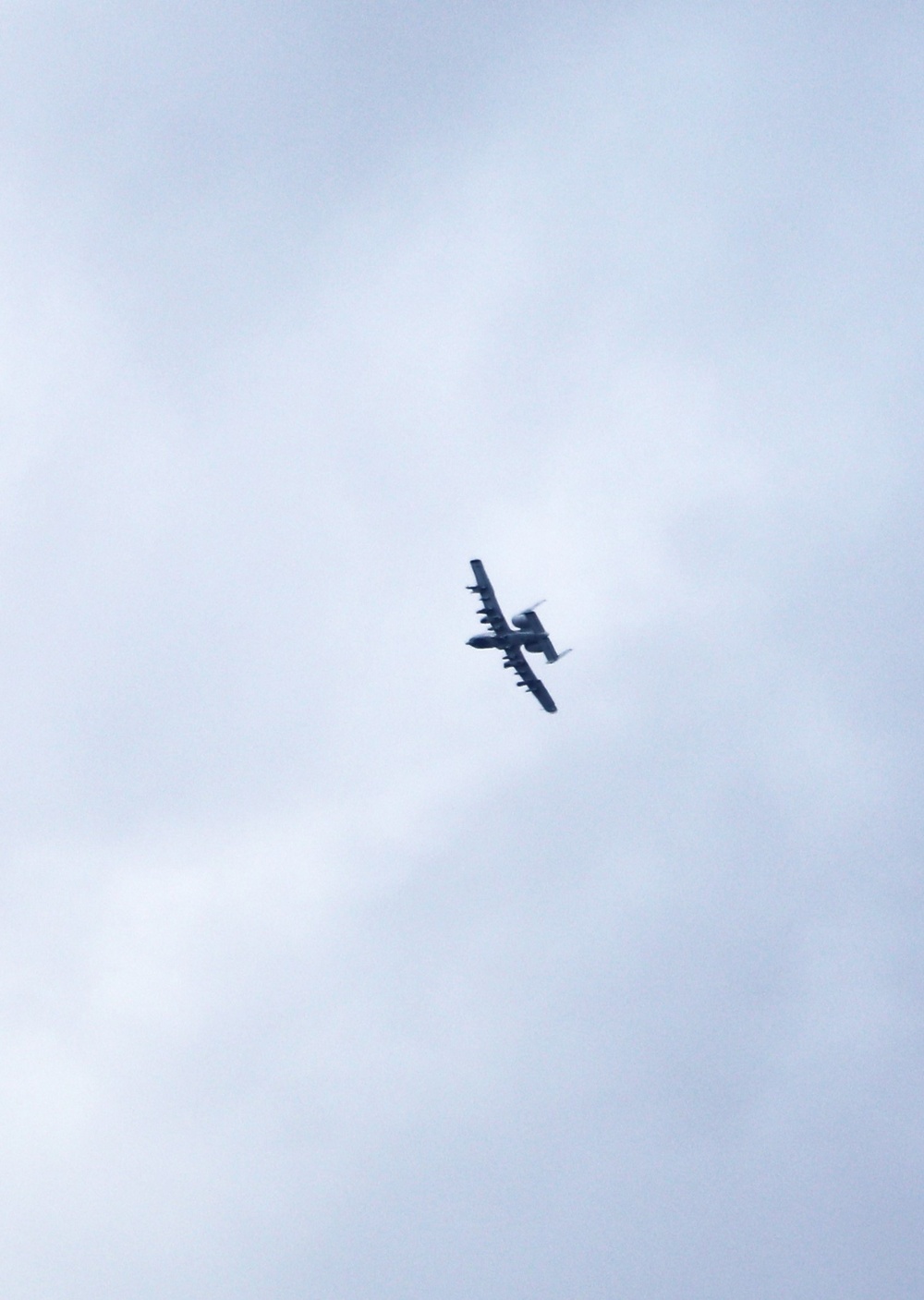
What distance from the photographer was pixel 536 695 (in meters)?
200

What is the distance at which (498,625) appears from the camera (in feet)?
630

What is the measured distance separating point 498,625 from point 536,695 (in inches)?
516

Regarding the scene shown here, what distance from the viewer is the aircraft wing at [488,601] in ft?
613

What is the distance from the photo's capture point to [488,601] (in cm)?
18950

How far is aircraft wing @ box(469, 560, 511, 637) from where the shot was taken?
186875mm
